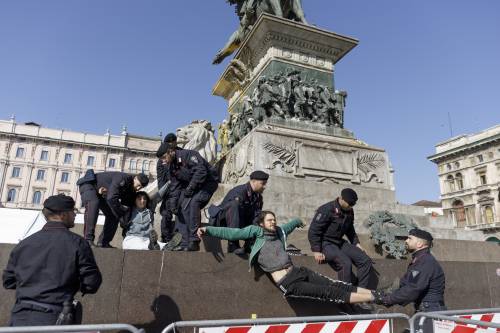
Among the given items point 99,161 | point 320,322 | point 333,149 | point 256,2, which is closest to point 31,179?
point 99,161

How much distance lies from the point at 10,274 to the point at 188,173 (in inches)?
Answer: 119

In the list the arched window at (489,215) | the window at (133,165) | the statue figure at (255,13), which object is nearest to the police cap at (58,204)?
the statue figure at (255,13)

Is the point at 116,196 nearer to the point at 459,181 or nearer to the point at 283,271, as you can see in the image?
the point at 283,271

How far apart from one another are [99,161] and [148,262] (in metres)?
69.2

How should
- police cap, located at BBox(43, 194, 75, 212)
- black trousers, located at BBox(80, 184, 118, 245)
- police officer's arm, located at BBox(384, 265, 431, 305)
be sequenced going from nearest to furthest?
police cap, located at BBox(43, 194, 75, 212)
police officer's arm, located at BBox(384, 265, 431, 305)
black trousers, located at BBox(80, 184, 118, 245)

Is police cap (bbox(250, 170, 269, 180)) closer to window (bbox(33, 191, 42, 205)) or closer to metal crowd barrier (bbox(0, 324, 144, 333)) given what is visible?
metal crowd barrier (bbox(0, 324, 144, 333))

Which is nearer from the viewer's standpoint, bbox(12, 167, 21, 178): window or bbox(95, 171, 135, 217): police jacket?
bbox(95, 171, 135, 217): police jacket

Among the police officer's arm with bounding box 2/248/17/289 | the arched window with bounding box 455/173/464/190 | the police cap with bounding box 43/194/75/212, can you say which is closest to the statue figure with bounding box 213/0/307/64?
the police cap with bounding box 43/194/75/212

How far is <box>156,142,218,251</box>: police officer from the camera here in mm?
5203

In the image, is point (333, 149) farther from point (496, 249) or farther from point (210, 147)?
point (496, 249)

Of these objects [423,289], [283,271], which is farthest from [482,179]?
[283,271]

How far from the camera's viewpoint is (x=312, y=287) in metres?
4.32

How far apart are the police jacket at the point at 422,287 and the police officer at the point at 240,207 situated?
212cm

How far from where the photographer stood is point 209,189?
5594 millimetres
